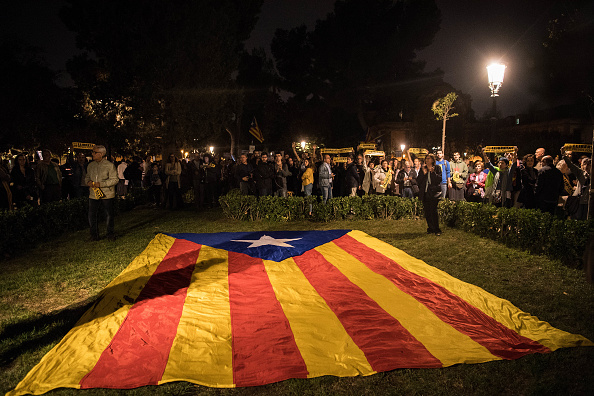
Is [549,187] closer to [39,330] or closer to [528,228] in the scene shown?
[528,228]

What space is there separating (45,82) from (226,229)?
21464mm

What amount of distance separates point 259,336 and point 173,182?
433 inches

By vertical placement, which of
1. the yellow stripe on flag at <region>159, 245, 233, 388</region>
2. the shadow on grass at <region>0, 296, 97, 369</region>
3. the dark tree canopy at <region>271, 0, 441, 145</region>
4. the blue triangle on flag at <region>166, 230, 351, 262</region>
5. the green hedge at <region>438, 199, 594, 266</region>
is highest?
the dark tree canopy at <region>271, 0, 441, 145</region>

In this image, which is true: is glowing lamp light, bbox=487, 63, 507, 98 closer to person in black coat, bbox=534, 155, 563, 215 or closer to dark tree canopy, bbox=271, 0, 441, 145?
person in black coat, bbox=534, 155, 563, 215

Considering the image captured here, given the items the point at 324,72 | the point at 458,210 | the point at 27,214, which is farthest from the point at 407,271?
the point at 324,72

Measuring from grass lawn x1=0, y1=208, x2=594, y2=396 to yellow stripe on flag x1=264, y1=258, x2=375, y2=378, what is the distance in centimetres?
14

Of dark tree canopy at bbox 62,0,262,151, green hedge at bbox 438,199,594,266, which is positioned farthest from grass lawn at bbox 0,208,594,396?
dark tree canopy at bbox 62,0,262,151

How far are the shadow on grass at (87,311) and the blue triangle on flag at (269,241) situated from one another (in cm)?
133

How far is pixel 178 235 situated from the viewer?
8.36 metres

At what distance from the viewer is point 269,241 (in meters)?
7.73

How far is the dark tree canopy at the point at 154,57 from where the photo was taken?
52.7 ft

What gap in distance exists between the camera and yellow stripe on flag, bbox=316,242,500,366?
11.4 feet

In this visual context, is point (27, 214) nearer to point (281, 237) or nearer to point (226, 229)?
point (226, 229)

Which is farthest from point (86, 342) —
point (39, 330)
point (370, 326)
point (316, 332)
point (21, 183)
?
point (21, 183)
